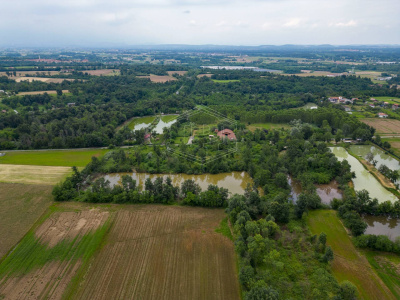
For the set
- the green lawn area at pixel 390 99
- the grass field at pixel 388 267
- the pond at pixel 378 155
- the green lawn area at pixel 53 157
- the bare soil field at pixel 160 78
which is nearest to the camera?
the grass field at pixel 388 267

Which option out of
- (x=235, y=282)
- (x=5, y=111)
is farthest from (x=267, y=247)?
(x=5, y=111)

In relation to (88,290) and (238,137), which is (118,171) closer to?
(88,290)

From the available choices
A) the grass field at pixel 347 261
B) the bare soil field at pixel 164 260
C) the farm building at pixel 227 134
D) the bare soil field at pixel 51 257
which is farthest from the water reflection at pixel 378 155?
the bare soil field at pixel 51 257

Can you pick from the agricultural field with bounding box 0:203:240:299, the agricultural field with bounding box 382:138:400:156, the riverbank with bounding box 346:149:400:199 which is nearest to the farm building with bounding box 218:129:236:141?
the agricultural field with bounding box 0:203:240:299

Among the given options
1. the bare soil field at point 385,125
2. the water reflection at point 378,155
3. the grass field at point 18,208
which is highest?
the bare soil field at point 385,125

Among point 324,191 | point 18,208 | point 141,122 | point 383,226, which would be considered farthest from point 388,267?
point 141,122

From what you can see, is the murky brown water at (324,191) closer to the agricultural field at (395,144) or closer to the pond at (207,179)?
the pond at (207,179)
